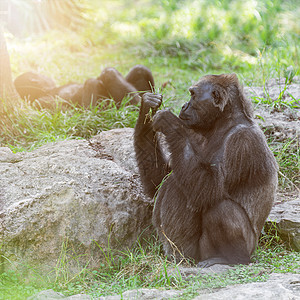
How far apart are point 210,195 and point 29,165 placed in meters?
1.57

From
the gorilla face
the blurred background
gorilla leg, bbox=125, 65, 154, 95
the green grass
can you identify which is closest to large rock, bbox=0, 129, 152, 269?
the green grass

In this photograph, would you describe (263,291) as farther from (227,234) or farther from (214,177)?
(214,177)

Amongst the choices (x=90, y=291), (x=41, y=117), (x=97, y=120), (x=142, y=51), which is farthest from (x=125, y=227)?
(x=142, y=51)

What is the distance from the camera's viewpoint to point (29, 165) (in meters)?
3.79

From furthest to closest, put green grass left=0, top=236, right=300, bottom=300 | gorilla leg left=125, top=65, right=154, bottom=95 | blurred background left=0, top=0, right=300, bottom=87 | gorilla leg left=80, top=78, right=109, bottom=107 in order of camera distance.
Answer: blurred background left=0, top=0, right=300, bottom=87 → gorilla leg left=125, top=65, right=154, bottom=95 → gorilla leg left=80, top=78, right=109, bottom=107 → green grass left=0, top=236, right=300, bottom=300

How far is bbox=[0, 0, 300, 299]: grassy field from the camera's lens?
305cm

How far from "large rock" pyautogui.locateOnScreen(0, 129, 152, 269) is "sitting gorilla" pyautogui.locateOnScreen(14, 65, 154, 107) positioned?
2.22m

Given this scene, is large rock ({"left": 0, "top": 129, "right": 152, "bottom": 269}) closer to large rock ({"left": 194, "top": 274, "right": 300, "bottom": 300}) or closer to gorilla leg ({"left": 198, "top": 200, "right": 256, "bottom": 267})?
gorilla leg ({"left": 198, "top": 200, "right": 256, "bottom": 267})

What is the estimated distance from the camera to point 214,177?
319 cm

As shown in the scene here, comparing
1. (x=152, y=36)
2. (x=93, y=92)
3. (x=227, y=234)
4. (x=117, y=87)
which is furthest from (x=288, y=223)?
(x=152, y=36)

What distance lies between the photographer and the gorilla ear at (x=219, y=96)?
3404 millimetres

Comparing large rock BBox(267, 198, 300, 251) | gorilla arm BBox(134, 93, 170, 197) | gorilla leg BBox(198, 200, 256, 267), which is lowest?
large rock BBox(267, 198, 300, 251)

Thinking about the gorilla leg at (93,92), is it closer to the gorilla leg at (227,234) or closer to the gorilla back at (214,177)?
the gorilla back at (214,177)

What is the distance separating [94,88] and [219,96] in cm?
333
